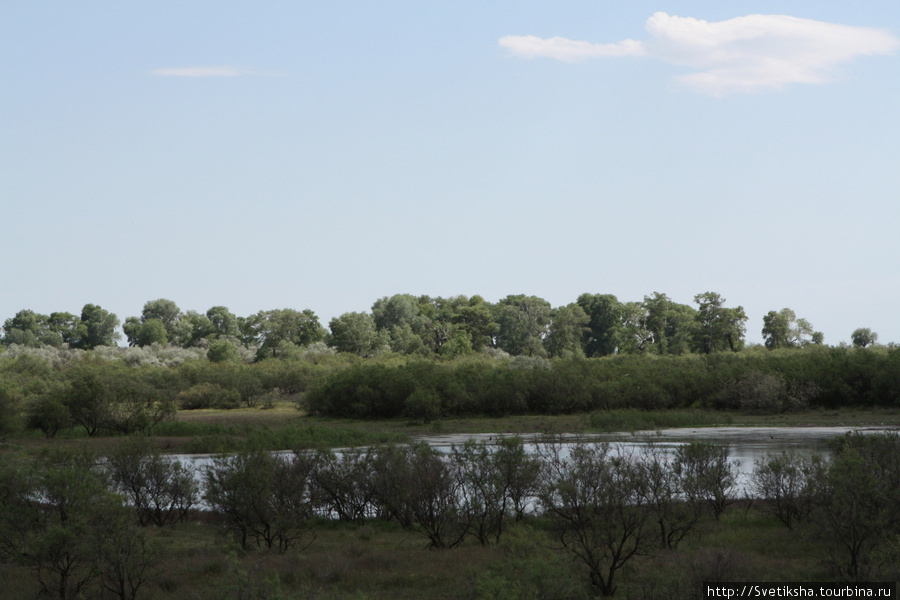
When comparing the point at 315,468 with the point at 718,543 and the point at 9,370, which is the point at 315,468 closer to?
the point at 718,543

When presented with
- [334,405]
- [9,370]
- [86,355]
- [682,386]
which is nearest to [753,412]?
[682,386]

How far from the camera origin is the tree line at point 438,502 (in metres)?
14.7

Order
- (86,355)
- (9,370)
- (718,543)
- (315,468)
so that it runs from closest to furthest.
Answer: (718,543) → (315,468) → (9,370) → (86,355)

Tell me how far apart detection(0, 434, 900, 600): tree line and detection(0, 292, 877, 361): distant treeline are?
76.7 metres

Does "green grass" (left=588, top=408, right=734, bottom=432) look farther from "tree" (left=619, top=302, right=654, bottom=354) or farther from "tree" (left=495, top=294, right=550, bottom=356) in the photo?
"tree" (left=495, top=294, right=550, bottom=356)

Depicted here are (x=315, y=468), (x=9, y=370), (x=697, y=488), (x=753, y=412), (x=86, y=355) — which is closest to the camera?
(x=697, y=488)

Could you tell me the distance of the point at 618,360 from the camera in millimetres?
78750

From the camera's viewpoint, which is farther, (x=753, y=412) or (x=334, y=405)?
(x=334, y=405)

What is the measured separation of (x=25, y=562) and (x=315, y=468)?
7724 millimetres

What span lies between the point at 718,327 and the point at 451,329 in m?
45.1

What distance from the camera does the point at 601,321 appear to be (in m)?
131

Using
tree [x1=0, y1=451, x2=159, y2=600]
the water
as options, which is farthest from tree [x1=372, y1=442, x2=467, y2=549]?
the water

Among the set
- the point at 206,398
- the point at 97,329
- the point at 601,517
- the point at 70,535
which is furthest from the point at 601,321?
the point at 70,535

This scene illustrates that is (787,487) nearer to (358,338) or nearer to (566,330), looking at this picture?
(358,338)
